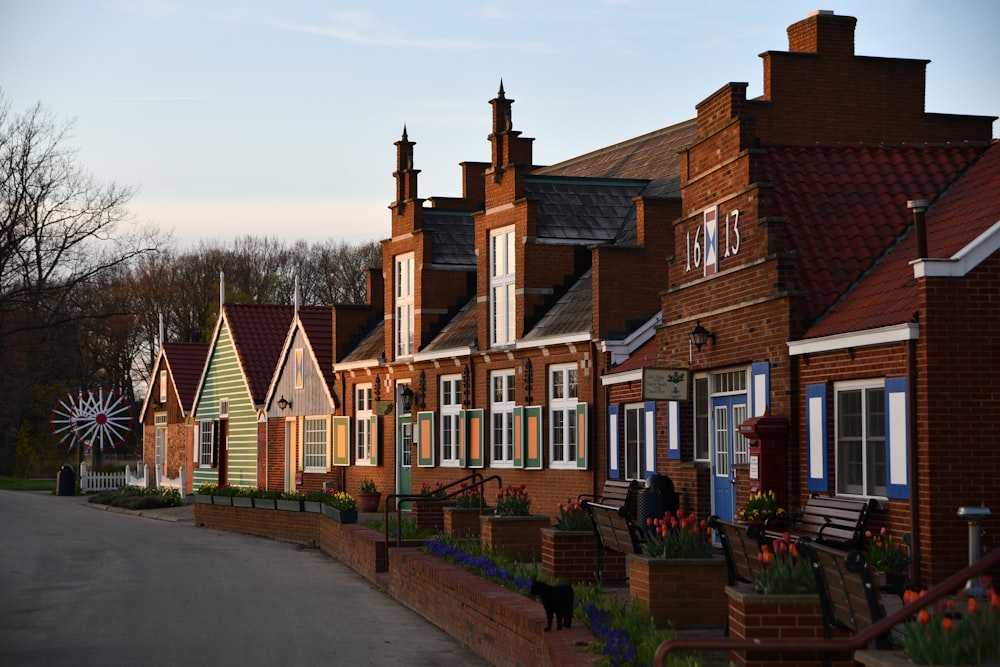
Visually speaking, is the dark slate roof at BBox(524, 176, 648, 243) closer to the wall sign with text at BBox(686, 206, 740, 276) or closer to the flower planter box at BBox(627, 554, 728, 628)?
the wall sign with text at BBox(686, 206, 740, 276)

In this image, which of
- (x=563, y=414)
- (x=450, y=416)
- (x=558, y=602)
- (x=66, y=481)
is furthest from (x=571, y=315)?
(x=66, y=481)

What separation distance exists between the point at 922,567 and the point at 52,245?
2787cm

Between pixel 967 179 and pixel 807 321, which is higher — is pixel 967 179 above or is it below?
above

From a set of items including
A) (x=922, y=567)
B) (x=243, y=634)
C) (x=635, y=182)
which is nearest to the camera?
(x=922, y=567)

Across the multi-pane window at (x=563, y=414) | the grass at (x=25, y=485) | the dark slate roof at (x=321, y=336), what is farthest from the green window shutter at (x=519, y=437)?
the grass at (x=25, y=485)

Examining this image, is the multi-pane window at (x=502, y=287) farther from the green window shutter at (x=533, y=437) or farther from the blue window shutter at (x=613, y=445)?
the blue window shutter at (x=613, y=445)

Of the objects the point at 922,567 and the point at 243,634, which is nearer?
the point at 922,567

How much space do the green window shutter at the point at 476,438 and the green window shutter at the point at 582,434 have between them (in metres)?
4.79

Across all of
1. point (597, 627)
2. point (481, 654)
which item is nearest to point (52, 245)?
point (481, 654)

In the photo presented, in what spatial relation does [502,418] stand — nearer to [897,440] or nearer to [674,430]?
[674,430]

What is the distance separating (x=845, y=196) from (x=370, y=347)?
21579 millimetres

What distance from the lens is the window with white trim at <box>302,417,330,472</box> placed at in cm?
4112

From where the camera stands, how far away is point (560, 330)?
1110 inches

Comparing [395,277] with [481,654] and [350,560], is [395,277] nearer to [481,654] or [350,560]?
[350,560]
